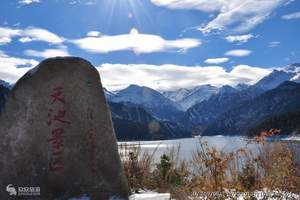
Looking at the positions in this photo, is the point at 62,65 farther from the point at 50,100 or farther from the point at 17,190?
the point at 17,190

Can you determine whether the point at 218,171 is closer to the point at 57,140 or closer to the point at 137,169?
the point at 57,140

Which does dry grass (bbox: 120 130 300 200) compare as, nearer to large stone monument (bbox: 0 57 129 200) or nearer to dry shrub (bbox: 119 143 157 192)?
dry shrub (bbox: 119 143 157 192)

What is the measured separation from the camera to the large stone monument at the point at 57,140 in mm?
5832

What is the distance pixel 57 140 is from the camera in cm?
595

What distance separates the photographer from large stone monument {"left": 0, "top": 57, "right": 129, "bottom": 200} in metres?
5.83

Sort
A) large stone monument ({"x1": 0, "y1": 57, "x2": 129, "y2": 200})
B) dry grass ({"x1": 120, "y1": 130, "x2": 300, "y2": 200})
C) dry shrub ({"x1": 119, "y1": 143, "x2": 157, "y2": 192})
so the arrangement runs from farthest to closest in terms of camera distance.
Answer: dry shrub ({"x1": 119, "y1": 143, "x2": 157, "y2": 192}), large stone monument ({"x1": 0, "y1": 57, "x2": 129, "y2": 200}), dry grass ({"x1": 120, "y1": 130, "x2": 300, "y2": 200})

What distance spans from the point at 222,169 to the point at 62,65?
3074 mm

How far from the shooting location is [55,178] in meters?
5.85

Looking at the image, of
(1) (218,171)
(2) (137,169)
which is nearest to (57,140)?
(2) (137,169)

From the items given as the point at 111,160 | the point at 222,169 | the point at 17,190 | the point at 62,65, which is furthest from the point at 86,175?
the point at 222,169

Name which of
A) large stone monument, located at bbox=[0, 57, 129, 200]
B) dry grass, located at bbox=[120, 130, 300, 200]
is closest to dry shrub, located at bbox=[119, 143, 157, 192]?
dry grass, located at bbox=[120, 130, 300, 200]

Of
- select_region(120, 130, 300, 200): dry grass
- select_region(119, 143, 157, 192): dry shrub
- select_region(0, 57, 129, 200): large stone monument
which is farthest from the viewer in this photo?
select_region(119, 143, 157, 192): dry shrub

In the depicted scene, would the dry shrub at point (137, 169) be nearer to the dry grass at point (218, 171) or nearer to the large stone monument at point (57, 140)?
the dry grass at point (218, 171)

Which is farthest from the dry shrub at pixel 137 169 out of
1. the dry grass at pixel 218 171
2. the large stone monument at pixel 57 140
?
the large stone monument at pixel 57 140
